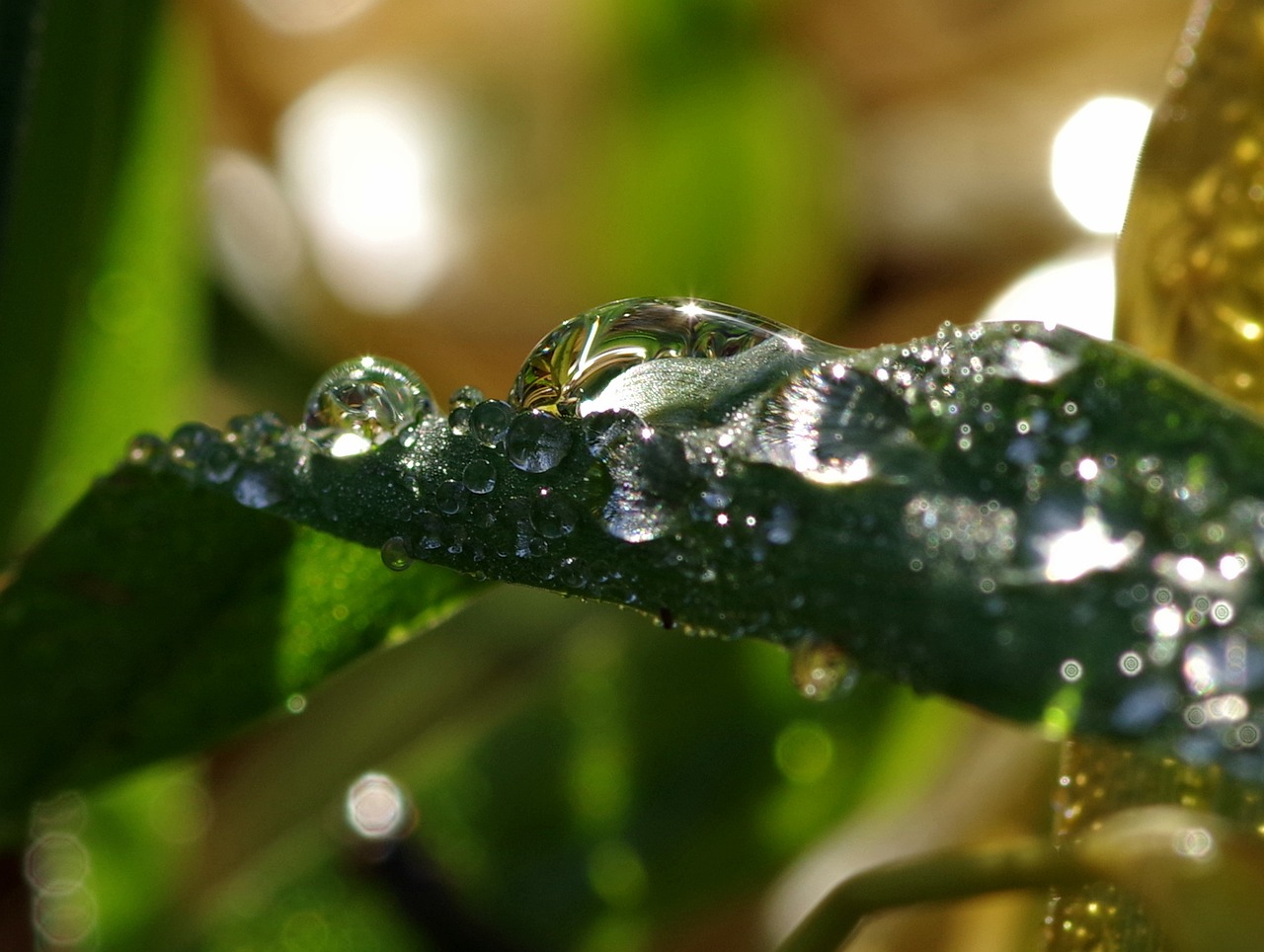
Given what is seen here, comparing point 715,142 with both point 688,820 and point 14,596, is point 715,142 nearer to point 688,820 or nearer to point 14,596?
point 688,820

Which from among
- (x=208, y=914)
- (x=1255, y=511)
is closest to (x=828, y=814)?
(x=208, y=914)

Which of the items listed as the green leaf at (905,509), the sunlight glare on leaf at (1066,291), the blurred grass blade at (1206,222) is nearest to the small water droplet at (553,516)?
the green leaf at (905,509)

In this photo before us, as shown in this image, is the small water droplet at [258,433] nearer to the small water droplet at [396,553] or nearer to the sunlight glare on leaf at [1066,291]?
the small water droplet at [396,553]

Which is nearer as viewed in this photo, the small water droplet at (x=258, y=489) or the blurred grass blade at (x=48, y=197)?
the small water droplet at (x=258, y=489)

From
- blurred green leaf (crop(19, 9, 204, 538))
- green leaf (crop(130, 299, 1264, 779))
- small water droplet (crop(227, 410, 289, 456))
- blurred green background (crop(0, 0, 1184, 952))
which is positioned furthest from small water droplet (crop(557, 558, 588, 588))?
blurred green leaf (crop(19, 9, 204, 538))

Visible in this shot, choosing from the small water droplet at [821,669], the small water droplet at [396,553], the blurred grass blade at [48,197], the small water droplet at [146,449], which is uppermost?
the blurred grass blade at [48,197]
